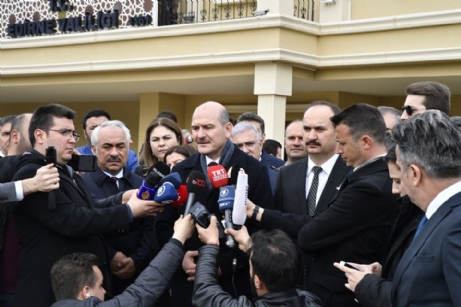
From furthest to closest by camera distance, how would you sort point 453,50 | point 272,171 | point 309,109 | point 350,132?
point 453,50
point 272,171
point 309,109
point 350,132

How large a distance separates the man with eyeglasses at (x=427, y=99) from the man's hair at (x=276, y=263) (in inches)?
59.1

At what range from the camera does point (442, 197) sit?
257 centimetres

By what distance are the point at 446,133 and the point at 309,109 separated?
1963 millimetres

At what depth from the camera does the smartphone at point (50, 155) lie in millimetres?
3990

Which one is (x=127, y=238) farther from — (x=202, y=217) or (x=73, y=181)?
(x=202, y=217)

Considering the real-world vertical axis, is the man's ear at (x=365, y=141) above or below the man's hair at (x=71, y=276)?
above

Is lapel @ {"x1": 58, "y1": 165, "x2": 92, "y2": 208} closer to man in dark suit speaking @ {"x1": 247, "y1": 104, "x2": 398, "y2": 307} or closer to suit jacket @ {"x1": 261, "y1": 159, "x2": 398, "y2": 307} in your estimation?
man in dark suit speaking @ {"x1": 247, "y1": 104, "x2": 398, "y2": 307}

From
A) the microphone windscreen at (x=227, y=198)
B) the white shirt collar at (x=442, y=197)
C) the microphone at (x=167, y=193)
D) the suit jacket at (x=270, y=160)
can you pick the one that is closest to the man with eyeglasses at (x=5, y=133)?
the suit jacket at (x=270, y=160)

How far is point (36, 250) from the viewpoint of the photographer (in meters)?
4.07

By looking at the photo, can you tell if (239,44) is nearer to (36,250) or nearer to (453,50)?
(453,50)

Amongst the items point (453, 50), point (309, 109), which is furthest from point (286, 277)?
point (453, 50)

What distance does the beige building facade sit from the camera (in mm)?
11836

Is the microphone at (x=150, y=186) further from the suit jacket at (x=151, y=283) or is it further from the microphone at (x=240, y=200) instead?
the microphone at (x=240, y=200)

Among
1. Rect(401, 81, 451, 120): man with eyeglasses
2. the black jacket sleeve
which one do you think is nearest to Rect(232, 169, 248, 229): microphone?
the black jacket sleeve
